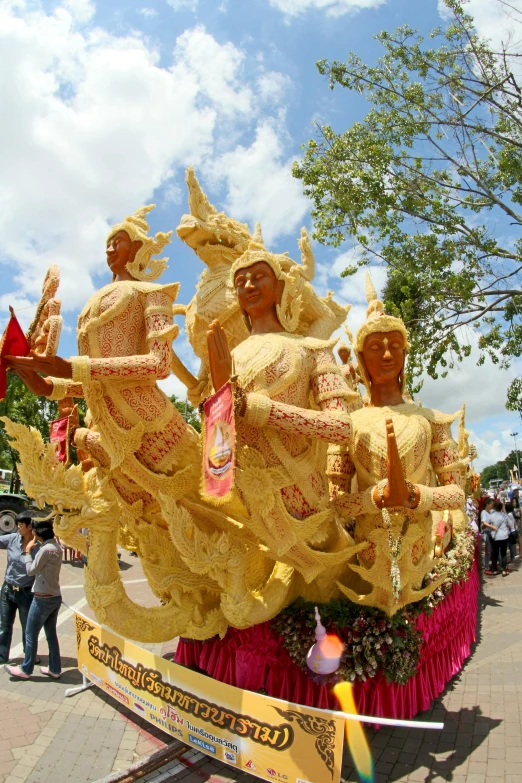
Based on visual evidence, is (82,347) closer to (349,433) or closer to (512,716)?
(349,433)

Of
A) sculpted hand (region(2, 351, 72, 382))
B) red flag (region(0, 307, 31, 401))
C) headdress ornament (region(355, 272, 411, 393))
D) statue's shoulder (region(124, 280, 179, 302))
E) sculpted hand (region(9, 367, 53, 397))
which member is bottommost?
sculpted hand (region(9, 367, 53, 397))

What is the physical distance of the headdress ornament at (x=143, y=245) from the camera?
13.3 ft

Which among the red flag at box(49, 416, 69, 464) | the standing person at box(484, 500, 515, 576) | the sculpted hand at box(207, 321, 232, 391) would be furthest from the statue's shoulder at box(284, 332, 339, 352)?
the standing person at box(484, 500, 515, 576)

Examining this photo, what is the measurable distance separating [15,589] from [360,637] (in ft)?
12.1

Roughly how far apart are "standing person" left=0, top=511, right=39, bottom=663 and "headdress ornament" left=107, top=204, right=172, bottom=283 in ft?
10.4

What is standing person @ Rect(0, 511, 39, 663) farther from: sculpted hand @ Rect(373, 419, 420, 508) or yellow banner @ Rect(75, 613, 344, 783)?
sculpted hand @ Rect(373, 419, 420, 508)

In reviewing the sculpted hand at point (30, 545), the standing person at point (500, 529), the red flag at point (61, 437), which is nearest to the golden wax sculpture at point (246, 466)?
the red flag at point (61, 437)

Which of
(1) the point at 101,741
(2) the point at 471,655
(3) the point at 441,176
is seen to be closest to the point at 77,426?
(1) the point at 101,741

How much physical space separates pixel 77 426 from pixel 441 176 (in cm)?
842

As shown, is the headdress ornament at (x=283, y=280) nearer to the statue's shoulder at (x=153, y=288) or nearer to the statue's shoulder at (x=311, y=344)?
the statue's shoulder at (x=311, y=344)

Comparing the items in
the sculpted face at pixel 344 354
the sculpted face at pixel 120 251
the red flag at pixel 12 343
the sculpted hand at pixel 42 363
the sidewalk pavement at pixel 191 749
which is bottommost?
the sidewalk pavement at pixel 191 749

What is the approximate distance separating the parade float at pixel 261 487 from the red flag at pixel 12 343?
6 cm

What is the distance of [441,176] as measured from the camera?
9.83 m

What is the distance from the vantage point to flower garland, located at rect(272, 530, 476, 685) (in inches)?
140
